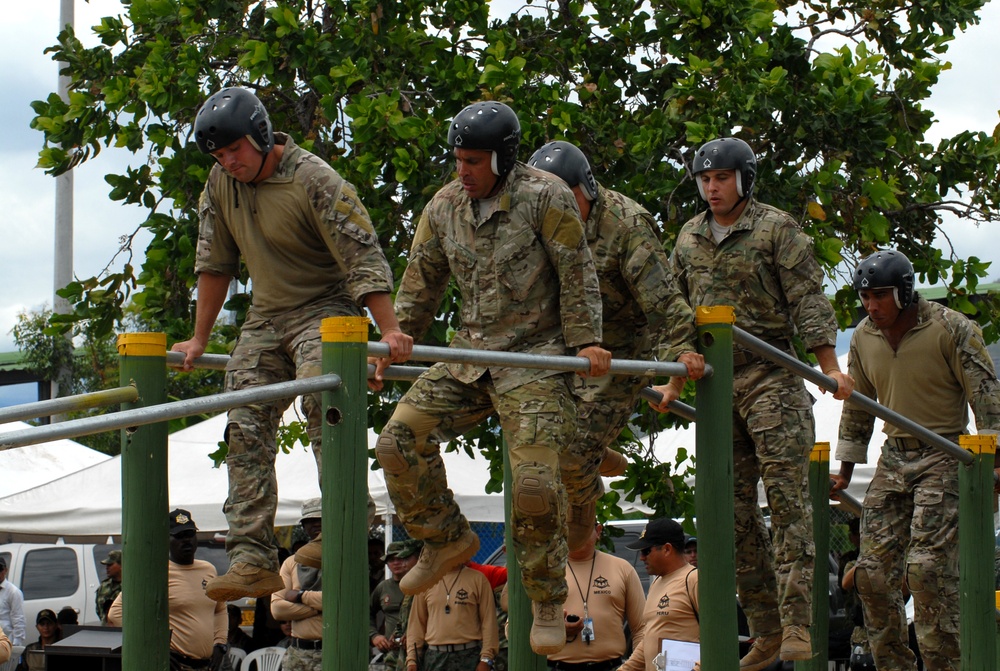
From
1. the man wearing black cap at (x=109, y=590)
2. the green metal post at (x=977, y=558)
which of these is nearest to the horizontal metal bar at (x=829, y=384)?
the green metal post at (x=977, y=558)

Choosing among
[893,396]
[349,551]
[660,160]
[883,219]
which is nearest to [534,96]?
[660,160]

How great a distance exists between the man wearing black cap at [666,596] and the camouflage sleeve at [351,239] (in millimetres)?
3900

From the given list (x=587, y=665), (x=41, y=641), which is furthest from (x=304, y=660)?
(x=41, y=641)

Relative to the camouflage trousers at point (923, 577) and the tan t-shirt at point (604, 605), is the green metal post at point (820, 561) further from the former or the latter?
the tan t-shirt at point (604, 605)

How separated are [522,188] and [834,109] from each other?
16.1ft

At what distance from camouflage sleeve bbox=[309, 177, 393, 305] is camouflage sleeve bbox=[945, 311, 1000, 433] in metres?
3.60

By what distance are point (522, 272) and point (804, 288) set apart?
1562 mm

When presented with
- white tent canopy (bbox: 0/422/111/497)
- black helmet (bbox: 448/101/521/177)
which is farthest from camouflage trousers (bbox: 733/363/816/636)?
white tent canopy (bbox: 0/422/111/497)

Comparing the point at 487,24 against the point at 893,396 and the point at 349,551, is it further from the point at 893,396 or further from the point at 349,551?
the point at 349,551

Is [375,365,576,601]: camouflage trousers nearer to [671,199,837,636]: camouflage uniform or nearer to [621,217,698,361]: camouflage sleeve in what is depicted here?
[621,217,698,361]: camouflage sleeve

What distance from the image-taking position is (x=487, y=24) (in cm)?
1039

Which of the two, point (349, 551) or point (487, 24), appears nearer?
point (349, 551)

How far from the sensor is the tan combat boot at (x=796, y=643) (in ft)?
19.6

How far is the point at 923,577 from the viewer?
709 cm
